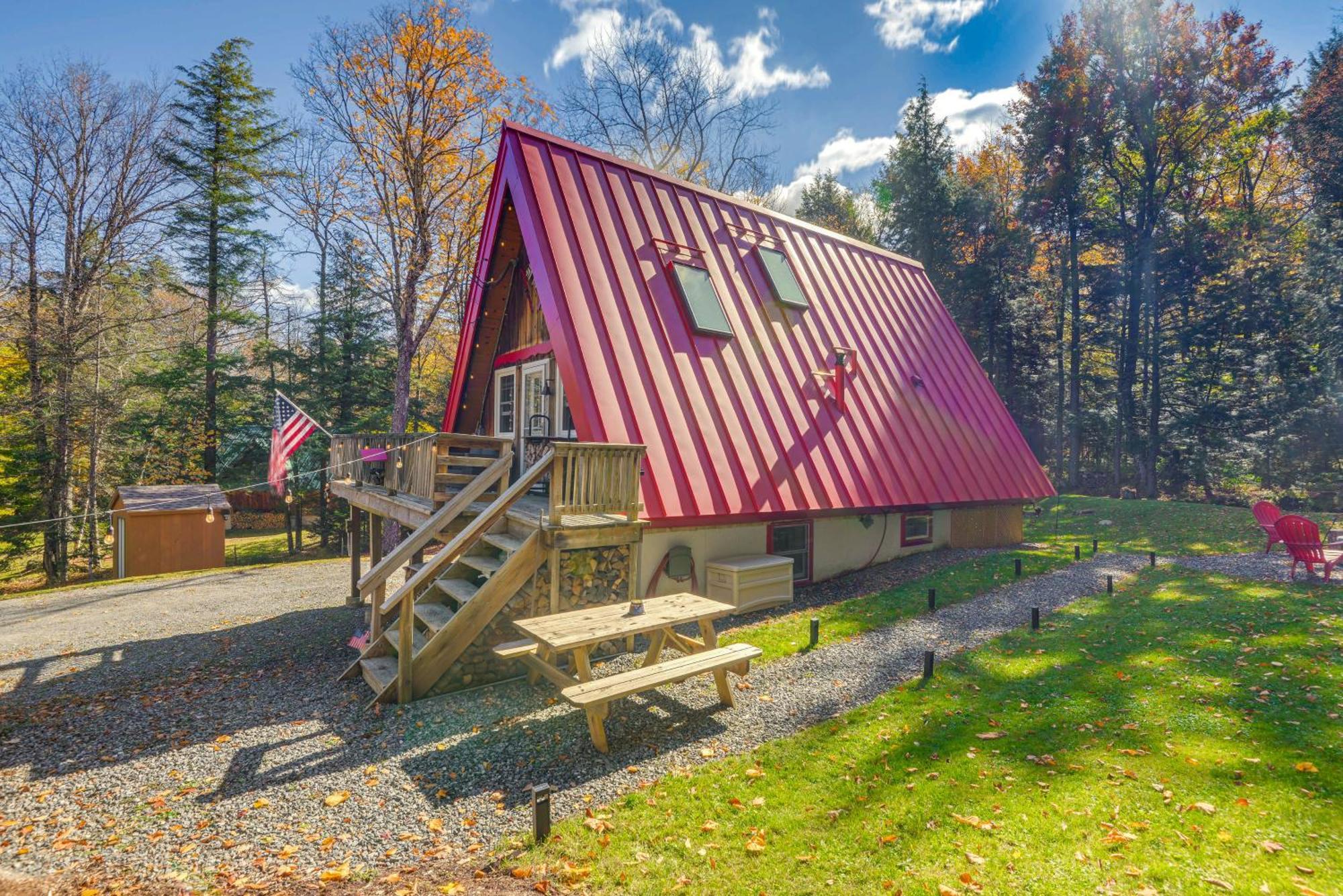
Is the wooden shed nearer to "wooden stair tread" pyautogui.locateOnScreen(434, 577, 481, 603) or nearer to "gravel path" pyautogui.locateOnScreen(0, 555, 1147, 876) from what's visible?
"gravel path" pyautogui.locateOnScreen(0, 555, 1147, 876)

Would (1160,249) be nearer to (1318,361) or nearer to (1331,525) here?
(1318,361)

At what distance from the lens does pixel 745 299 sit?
10375mm

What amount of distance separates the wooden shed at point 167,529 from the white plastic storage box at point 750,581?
17444 mm

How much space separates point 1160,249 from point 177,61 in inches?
1468

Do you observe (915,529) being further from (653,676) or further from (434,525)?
(434,525)

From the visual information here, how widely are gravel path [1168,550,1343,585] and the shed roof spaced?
25.6 metres

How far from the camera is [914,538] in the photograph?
11414mm

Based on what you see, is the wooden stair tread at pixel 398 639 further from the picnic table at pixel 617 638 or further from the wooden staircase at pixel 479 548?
the picnic table at pixel 617 638

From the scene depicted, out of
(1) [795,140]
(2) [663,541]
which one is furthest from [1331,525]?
(1) [795,140]

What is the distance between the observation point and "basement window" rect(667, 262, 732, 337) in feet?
30.2

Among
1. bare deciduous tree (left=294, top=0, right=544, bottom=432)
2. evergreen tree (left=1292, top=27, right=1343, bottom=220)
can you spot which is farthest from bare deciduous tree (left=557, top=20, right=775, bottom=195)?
evergreen tree (left=1292, top=27, right=1343, bottom=220)

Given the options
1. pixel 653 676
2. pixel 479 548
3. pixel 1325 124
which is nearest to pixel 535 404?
pixel 479 548

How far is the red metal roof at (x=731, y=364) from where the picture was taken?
25.7 feet

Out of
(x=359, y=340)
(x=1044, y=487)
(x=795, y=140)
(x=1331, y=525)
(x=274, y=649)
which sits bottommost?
(x=274, y=649)
